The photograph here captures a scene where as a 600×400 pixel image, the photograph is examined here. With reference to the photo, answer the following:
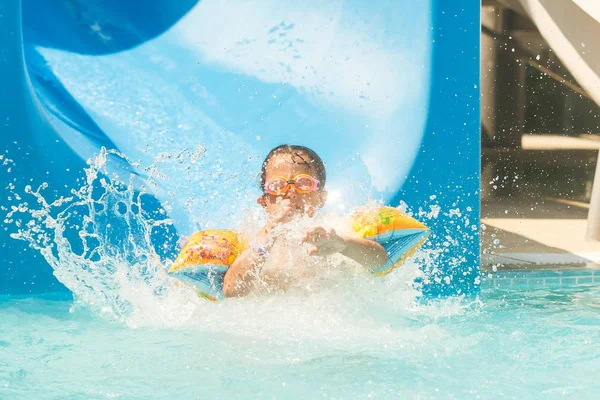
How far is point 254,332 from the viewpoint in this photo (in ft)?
8.47

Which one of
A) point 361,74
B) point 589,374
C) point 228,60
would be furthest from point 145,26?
point 589,374

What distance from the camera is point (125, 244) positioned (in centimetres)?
342

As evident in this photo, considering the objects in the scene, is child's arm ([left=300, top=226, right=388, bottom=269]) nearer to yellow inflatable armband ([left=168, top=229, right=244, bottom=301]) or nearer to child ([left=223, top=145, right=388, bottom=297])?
child ([left=223, top=145, right=388, bottom=297])

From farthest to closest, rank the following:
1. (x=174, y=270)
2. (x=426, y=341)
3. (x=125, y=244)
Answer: (x=125, y=244) → (x=174, y=270) → (x=426, y=341)

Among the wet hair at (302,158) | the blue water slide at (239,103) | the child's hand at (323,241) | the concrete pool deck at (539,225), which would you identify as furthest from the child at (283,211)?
the concrete pool deck at (539,225)

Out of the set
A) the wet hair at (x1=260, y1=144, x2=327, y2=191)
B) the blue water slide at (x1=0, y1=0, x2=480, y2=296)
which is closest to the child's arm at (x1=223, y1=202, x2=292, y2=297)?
the wet hair at (x1=260, y1=144, x2=327, y2=191)

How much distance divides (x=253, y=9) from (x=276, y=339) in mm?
2326

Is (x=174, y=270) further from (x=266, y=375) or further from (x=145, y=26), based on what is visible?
(x=145, y=26)

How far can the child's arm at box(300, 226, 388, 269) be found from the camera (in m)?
2.23

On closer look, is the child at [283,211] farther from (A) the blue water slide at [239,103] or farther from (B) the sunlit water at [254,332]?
(A) the blue water slide at [239,103]

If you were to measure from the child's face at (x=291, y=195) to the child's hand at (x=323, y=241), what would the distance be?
0.28 metres

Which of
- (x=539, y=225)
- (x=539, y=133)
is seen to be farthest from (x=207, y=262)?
(x=539, y=133)

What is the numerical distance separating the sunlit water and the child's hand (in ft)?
0.85

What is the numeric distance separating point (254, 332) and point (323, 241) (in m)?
0.47
